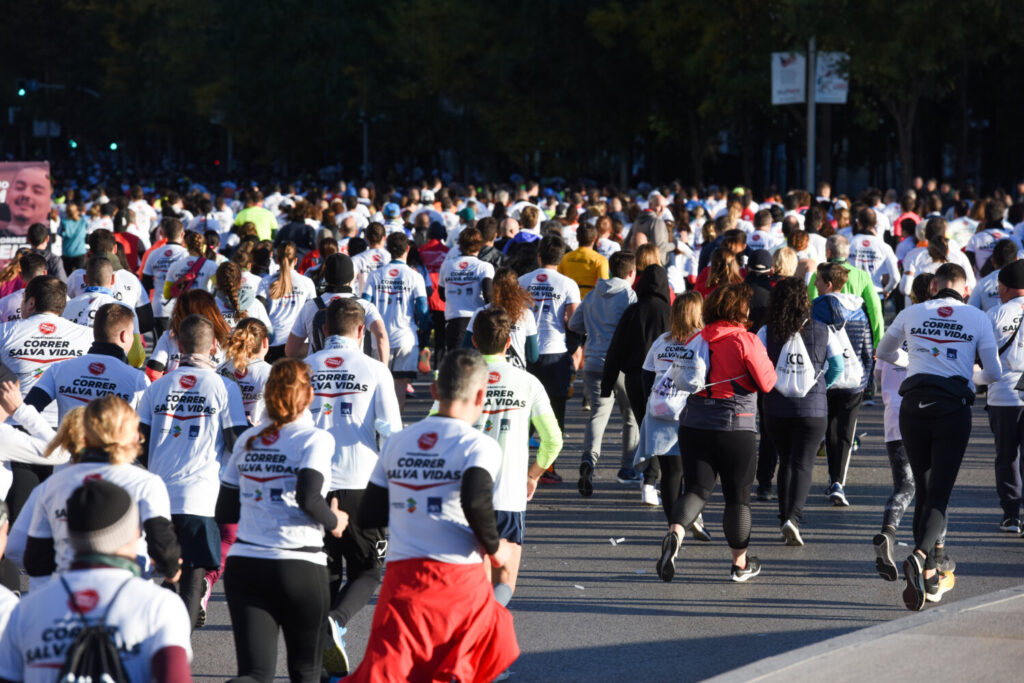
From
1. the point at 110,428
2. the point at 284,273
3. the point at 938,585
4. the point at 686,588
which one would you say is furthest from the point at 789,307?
the point at 110,428

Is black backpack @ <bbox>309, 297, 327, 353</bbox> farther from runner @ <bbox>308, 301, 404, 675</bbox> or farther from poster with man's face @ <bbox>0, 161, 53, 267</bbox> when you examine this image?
poster with man's face @ <bbox>0, 161, 53, 267</bbox>

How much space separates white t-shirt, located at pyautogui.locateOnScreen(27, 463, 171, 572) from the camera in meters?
5.21

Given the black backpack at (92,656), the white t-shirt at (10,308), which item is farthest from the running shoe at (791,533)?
the black backpack at (92,656)

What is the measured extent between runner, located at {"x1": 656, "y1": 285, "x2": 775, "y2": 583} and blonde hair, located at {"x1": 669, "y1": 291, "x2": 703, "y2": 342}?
0.45 meters

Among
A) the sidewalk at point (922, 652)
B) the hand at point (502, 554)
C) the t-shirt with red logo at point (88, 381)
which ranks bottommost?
the sidewalk at point (922, 652)

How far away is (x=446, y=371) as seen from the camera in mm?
5824

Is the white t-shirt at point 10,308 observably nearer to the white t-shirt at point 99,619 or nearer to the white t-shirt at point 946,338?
the white t-shirt at point 946,338

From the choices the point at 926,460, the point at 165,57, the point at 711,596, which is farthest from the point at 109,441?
the point at 165,57

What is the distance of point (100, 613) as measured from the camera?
3.93 meters

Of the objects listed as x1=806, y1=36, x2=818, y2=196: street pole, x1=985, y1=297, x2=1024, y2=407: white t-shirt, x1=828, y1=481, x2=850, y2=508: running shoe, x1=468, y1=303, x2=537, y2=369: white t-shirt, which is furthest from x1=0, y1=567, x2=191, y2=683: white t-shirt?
x1=806, y1=36, x2=818, y2=196: street pole

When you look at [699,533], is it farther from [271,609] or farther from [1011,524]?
[271,609]

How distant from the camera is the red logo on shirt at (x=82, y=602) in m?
3.93

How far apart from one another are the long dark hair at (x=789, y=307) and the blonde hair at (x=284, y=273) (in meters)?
4.36

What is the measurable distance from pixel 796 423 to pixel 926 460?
4.17 ft
